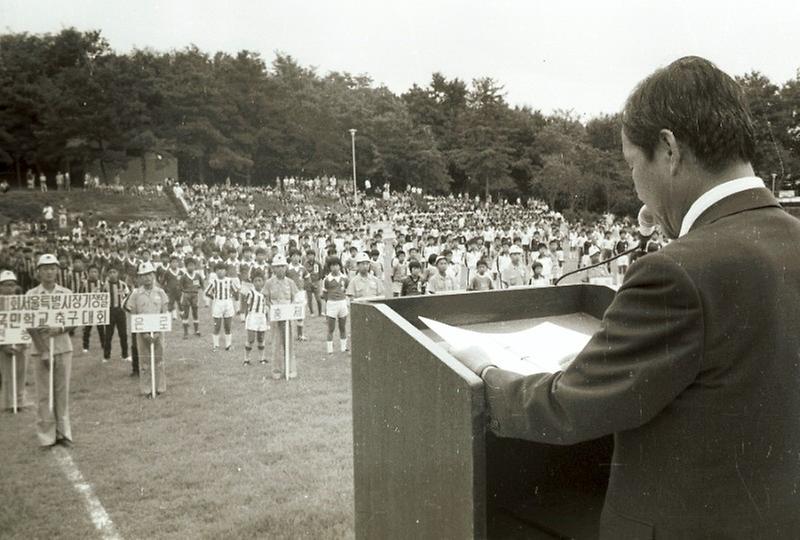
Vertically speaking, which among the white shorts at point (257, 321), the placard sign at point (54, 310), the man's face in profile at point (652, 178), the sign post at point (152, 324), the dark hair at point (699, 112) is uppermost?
the dark hair at point (699, 112)

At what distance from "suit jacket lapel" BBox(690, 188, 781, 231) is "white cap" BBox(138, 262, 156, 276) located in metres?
6.64

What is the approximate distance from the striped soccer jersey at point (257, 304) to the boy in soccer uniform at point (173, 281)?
1.06m

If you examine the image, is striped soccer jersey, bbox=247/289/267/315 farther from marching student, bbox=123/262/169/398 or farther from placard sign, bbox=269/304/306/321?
marching student, bbox=123/262/169/398

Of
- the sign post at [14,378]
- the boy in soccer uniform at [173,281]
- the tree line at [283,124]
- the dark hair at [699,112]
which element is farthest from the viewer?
the boy in soccer uniform at [173,281]

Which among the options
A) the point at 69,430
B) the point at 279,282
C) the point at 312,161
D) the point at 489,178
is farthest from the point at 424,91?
the point at 69,430

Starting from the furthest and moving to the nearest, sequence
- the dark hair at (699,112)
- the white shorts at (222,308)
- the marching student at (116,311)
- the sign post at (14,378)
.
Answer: the white shorts at (222,308)
the marching student at (116,311)
the sign post at (14,378)
the dark hair at (699,112)

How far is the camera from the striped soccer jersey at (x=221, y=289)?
9.91 metres

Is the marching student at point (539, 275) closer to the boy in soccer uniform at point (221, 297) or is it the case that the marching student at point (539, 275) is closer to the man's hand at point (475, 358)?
the boy in soccer uniform at point (221, 297)

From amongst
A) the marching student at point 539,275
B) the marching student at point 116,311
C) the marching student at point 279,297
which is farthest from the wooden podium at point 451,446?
the marching student at point 539,275

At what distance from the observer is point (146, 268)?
6.99m

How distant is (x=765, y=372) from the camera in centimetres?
100

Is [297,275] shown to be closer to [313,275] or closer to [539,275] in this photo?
[313,275]

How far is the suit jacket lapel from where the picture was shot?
1.08 m

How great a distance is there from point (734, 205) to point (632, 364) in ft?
1.14
